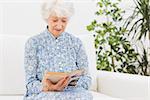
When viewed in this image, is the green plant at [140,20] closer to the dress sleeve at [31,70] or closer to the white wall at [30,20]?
the white wall at [30,20]

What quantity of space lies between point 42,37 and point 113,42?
1263 millimetres

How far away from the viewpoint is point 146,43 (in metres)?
3.82

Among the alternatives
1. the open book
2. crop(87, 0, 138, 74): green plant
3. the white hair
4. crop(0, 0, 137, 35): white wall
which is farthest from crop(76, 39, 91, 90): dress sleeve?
crop(87, 0, 138, 74): green plant

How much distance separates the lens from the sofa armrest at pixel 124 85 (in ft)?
7.60

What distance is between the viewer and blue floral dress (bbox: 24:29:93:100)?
223cm

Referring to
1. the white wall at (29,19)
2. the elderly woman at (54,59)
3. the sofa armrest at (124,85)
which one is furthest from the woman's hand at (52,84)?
the white wall at (29,19)

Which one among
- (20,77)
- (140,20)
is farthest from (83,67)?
(140,20)

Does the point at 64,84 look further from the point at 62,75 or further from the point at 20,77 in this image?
the point at 20,77

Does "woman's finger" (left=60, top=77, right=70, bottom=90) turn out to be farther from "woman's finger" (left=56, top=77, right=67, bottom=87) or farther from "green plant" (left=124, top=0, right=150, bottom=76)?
"green plant" (left=124, top=0, right=150, bottom=76)

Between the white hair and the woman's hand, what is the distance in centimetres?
46

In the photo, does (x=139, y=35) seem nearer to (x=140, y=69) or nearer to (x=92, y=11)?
(x=140, y=69)

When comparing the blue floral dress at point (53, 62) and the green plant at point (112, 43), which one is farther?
the green plant at point (112, 43)

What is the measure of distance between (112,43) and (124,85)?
101cm

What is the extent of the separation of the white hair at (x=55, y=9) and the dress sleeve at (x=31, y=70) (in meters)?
0.24
